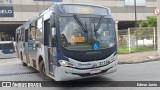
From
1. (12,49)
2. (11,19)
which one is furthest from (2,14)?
(12,49)

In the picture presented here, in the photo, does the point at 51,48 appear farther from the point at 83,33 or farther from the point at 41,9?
the point at 41,9

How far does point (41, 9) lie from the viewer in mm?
49438

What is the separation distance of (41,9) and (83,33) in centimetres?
4124

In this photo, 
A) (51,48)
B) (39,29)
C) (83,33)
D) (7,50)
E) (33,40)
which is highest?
(39,29)

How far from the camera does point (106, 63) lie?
9469 millimetres

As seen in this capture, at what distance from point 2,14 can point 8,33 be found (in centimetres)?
2069

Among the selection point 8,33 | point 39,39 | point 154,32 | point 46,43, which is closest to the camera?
point 46,43

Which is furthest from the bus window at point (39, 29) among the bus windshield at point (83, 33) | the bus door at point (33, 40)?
the bus windshield at point (83, 33)

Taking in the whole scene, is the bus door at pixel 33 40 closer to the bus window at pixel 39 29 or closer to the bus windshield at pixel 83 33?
the bus window at pixel 39 29

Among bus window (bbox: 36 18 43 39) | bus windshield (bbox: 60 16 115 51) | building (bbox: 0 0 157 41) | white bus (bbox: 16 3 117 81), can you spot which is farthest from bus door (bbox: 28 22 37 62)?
building (bbox: 0 0 157 41)

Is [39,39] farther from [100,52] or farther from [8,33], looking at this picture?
[8,33]

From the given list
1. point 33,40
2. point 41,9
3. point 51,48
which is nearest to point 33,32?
point 33,40

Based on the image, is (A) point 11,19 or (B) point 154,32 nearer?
(B) point 154,32

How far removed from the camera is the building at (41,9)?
4781 cm
